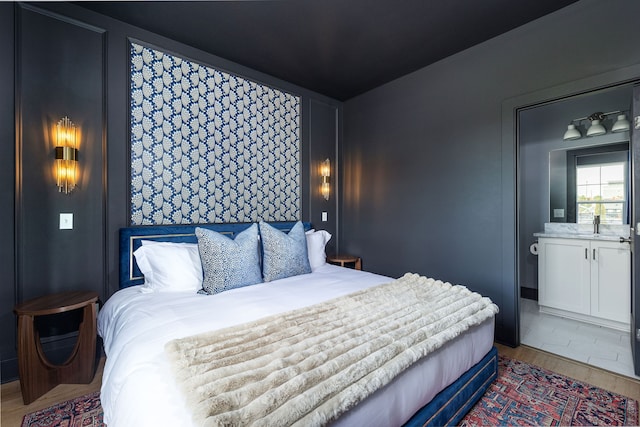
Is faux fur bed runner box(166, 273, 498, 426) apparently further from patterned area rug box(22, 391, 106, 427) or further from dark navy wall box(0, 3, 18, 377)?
dark navy wall box(0, 3, 18, 377)

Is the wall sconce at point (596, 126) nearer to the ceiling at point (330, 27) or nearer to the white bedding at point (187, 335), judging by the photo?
the ceiling at point (330, 27)

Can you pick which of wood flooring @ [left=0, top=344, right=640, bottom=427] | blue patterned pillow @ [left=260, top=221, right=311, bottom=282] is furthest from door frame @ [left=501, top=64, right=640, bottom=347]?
blue patterned pillow @ [left=260, top=221, right=311, bottom=282]

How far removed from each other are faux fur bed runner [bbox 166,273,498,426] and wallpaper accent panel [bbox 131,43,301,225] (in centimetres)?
177

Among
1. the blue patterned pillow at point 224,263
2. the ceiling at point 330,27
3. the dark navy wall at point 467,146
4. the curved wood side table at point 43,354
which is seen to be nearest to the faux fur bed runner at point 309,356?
the blue patterned pillow at point 224,263

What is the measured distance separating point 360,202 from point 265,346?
9.91 ft

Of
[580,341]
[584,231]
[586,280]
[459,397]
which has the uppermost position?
[584,231]

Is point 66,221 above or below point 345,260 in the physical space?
above

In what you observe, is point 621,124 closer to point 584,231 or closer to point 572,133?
point 572,133

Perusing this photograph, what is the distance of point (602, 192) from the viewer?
3.49 meters

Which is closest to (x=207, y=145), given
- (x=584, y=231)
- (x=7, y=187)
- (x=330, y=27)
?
(x=7, y=187)

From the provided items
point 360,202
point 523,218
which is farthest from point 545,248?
point 360,202

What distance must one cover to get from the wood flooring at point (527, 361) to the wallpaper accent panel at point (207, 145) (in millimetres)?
1289

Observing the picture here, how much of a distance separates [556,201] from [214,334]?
4.59 meters

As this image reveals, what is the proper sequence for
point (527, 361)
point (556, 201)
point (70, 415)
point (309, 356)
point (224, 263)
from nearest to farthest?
point (309, 356) < point (70, 415) < point (224, 263) < point (527, 361) < point (556, 201)
